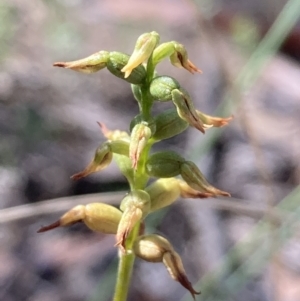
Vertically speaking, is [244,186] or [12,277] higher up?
[244,186]

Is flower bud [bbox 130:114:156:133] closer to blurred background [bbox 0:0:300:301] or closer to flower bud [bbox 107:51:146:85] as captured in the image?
flower bud [bbox 107:51:146:85]

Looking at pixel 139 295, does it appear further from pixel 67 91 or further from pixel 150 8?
pixel 150 8

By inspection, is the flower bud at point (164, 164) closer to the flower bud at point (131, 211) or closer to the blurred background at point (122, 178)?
the flower bud at point (131, 211)

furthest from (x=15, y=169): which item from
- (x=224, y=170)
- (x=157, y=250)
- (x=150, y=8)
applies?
(x=150, y=8)

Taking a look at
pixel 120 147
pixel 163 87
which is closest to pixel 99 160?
pixel 120 147

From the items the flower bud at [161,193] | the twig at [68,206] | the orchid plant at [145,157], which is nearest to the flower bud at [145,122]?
the orchid plant at [145,157]

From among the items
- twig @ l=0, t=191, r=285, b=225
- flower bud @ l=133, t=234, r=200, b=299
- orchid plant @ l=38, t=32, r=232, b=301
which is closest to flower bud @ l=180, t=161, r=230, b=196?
orchid plant @ l=38, t=32, r=232, b=301
